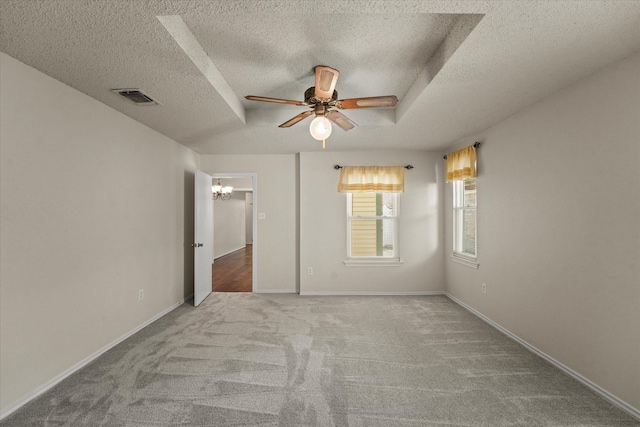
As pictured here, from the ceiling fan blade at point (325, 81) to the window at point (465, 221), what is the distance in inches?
102

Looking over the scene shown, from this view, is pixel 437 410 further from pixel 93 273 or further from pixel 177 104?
pixel 177 104

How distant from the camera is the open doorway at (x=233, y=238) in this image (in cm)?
502

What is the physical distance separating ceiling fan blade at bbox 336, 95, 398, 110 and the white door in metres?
2.64

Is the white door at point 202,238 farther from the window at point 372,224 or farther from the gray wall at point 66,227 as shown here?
the window at point 372,224

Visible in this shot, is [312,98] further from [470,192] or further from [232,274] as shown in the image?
[232,274]

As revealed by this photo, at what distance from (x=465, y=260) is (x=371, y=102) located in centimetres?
274

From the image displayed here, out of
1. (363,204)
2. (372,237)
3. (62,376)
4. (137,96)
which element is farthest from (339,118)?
(62,376)

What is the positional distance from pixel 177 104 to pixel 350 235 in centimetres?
298

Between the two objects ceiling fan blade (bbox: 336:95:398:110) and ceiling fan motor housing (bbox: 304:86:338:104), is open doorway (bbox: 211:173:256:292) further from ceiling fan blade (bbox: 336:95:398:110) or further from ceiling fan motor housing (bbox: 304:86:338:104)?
ceiling fan blade (bbox: 336:95:398:110)

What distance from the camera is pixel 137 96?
7.98 ft

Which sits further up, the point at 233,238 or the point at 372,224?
the point at 372,224

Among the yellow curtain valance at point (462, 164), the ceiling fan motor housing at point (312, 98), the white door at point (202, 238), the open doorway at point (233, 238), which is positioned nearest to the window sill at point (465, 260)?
the yellow curtain valance at point (462, 164)

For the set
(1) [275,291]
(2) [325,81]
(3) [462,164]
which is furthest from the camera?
(1) [275,291]

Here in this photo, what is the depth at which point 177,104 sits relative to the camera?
8.55 feet
